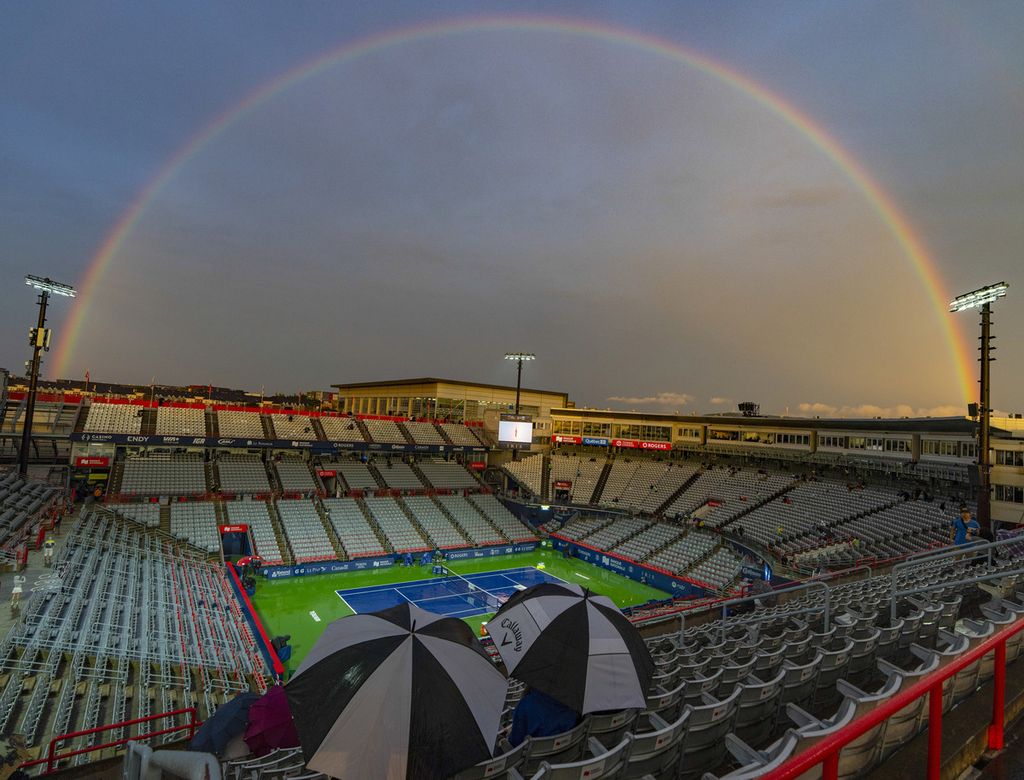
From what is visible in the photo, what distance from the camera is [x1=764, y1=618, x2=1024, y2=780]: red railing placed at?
2168mm

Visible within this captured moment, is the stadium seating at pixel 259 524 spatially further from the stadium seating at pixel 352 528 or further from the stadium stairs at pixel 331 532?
the stadium seating at pixel 352 528

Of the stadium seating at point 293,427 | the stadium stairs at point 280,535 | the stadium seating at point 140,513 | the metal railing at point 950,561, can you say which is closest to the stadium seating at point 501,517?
the stadium seating at point 293,427

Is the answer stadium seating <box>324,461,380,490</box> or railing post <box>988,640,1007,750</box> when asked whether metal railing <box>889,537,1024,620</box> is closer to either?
railing post <box>988,640,1007,750</box>

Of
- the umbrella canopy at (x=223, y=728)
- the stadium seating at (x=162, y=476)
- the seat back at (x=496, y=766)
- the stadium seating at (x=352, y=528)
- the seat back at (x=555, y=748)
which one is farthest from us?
the stadium seating at (x=352, y=528)

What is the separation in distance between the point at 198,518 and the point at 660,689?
32.2m

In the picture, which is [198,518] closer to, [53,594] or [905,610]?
[53,594]

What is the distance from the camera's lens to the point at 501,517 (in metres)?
42.9

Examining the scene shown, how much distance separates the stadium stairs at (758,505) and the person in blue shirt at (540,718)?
32.0 meters

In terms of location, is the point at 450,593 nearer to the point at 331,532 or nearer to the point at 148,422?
the point at 331,532

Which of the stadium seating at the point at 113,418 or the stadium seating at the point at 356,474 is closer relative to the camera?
the stadium seating at the point at 113,418

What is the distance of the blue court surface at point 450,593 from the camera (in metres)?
26.7

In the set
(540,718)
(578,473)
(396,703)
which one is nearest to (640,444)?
(578,473)

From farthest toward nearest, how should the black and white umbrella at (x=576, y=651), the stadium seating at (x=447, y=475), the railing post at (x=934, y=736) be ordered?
the stadium seating at (x=447, y=475), the black and white umbrella at (x=576, y=651), the railing post at (x=934, y=736)

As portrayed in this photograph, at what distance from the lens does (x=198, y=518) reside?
104 feet
